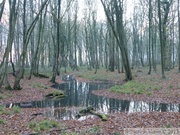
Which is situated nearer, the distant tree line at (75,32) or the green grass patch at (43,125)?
the green grass patch at (43,125)

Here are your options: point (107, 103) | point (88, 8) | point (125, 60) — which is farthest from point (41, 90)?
point (88, 8)

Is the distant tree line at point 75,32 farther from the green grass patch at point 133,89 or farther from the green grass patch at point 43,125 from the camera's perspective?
the green grass patch at point 43,125

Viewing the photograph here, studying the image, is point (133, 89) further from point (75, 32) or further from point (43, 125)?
point (75, 32)

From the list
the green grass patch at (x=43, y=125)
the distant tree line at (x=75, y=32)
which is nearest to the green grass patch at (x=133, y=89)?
the distant tree line at (x=75, y=32)

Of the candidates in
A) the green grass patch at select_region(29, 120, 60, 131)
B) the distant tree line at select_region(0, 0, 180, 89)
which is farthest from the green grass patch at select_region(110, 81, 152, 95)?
the green grass patch at select_region(29, 120, 60, 131)

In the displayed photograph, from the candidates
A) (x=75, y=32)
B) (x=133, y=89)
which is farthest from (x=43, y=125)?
(x=75, y=32)

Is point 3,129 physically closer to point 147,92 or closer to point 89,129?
point 89,129

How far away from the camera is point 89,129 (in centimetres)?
835

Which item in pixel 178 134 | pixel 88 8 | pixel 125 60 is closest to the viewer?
pixel 178 134

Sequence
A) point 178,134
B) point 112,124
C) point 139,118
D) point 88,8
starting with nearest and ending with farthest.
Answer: point 178,134, point 112,124, point 139,118, point 88,8

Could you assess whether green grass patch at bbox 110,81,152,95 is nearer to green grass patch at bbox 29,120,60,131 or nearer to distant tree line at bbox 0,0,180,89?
distant tree line at bbox 0,0,180,89

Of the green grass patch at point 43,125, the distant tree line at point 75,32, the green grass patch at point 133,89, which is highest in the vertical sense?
the distant tree line at point 75,32

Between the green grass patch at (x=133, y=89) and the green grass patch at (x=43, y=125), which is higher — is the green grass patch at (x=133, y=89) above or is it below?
above

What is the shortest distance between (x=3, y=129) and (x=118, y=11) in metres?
18.9
